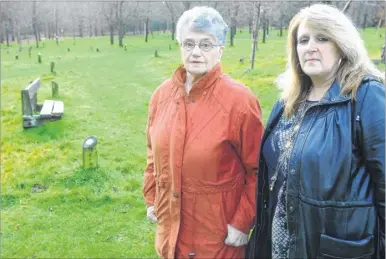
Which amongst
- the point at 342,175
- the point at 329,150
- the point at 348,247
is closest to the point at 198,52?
the point at 329,150

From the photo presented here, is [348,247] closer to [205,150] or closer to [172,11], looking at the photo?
[205,150]

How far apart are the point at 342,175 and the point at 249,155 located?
842 millimetres

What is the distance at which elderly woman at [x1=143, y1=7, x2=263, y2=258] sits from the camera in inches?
115

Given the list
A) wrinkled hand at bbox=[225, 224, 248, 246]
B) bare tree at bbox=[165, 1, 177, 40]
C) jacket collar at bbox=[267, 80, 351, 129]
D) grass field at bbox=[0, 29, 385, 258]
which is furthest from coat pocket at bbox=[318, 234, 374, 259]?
bare tree at bbox=[165, 1, 177, 40]

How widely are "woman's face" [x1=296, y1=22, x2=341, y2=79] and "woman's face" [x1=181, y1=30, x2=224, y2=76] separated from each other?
0.67 m

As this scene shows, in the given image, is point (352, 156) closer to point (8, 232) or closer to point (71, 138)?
point (8, 232)

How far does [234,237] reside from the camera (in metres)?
3.07

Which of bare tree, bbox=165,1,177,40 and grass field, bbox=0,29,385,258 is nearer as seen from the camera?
grass field, bbox=0,29,385,258

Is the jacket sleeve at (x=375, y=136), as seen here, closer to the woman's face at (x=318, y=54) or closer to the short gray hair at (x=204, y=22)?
the woman's face at (x=318, y=54)

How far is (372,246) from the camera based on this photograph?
2295mm

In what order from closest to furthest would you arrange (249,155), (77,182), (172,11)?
(249,155) < (77,182) < (172,11)

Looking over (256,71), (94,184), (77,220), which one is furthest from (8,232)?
(256,71)

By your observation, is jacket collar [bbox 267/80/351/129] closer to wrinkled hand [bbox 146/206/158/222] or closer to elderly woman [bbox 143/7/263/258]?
elderly woman [bbox 143/7/263/258]

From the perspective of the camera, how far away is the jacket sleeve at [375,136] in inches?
85.4
